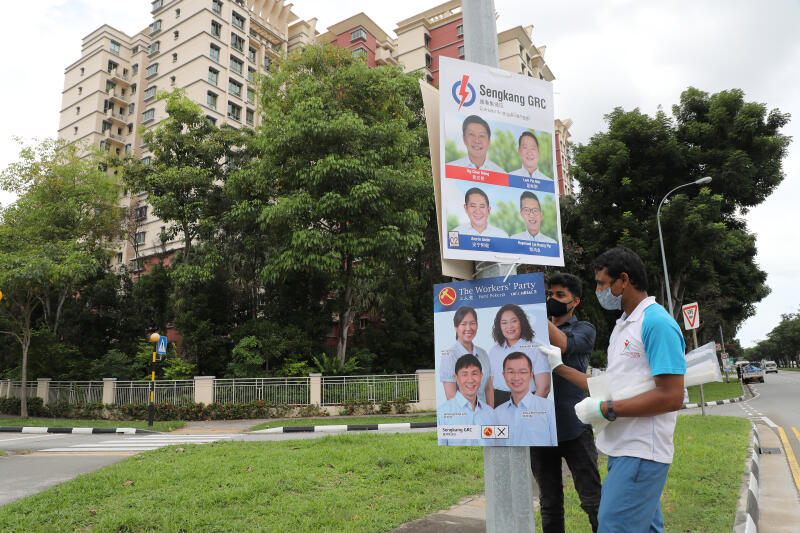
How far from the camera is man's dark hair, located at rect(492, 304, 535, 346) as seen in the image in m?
2.44

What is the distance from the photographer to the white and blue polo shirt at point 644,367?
2305mm

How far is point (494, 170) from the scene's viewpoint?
2.63 metres

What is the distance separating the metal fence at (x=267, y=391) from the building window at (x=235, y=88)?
92.1ft

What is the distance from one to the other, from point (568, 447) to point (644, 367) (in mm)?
1266

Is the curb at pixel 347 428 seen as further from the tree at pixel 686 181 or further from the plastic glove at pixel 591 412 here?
the tree at pixel 686 181

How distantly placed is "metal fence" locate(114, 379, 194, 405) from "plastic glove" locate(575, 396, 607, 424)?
1877 cm

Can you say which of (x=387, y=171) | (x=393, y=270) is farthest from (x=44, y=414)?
(x=387, y=171)

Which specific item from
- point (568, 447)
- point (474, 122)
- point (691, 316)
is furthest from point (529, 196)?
point (691, 316)

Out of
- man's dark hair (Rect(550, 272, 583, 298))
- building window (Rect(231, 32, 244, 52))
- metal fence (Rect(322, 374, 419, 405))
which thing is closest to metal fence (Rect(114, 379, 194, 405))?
metal fence (Rect(322, 374, 419, 405))

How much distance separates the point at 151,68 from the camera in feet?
135

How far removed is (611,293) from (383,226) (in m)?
16.3

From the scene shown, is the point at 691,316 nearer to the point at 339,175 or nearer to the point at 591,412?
the point at 339,175

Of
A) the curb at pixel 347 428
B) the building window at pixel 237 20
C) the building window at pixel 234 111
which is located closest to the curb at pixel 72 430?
the curb at pixel 347 428

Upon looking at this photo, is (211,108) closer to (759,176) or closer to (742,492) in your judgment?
(759,176)
